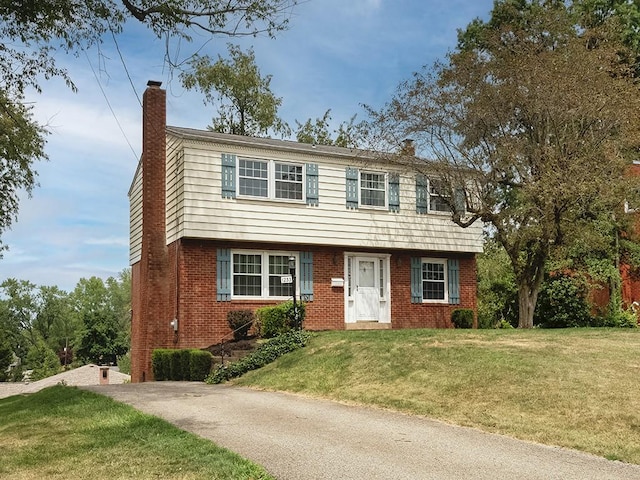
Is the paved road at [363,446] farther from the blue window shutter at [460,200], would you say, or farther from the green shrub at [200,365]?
the blue window shutter at [460,200]

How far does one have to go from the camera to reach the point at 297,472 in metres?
6.54

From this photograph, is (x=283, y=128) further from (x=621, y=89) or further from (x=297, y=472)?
(x=297, y=472)

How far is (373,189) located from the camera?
2148 centimetres

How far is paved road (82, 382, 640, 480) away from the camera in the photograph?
21.9ft

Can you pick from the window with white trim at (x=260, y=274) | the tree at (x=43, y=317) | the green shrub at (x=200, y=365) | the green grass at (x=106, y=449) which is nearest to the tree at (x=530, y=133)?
the window with white trim at (x=260, y=274)

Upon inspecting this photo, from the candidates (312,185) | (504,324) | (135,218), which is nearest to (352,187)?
(312,185)

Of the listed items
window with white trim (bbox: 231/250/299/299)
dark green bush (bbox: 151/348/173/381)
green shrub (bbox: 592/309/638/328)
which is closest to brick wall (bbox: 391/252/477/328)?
window with white trim (bbox: 231/250/299/299)

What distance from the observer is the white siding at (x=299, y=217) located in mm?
18859

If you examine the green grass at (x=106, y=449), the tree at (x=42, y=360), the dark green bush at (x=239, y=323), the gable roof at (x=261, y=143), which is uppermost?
the gable roof at (x=261, y=143)

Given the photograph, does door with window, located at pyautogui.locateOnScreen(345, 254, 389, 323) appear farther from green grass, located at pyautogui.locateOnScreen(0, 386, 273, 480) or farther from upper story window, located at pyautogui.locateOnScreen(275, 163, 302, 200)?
green grass, located at pyautogui.locateOnScreen(0, 386, 273, 480)

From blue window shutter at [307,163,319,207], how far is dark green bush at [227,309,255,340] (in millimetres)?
3851

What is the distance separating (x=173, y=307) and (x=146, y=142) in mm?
4867

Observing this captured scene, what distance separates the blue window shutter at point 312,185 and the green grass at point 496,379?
553 cm

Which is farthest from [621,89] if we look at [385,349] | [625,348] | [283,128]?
[283,128]
